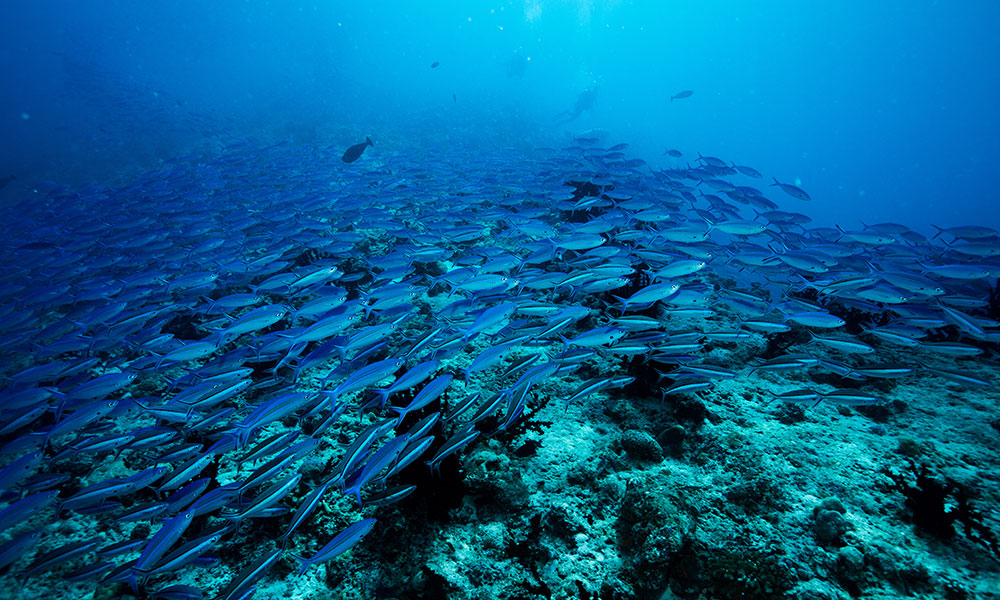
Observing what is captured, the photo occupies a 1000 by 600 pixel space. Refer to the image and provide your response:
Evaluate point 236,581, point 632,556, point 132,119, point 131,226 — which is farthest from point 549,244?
point 132,119

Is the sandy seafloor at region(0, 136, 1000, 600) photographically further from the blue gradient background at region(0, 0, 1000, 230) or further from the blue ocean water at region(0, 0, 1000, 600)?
the blue gradient background at region(0, 0, 1000, 230)

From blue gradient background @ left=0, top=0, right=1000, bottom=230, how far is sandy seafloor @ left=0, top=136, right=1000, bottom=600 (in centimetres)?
1822

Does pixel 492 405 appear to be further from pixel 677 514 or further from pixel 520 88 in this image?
pixel 520 88

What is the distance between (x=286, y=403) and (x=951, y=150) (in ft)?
598

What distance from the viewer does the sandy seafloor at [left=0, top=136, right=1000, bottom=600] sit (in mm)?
2734

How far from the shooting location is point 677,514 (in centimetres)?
301

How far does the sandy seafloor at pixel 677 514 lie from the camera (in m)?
2.73

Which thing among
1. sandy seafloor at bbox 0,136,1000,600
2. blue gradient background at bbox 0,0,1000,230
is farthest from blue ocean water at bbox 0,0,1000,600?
blue gradient background at bbox 0,0,1000,230

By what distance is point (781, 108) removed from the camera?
14250cm

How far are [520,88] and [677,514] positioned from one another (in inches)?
2393

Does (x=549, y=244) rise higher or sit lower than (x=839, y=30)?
lower

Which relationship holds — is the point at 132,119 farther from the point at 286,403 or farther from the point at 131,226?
the point at 286,403

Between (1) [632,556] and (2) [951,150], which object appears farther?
(2) [951,150]

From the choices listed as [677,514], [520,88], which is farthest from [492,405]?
[520,88]
